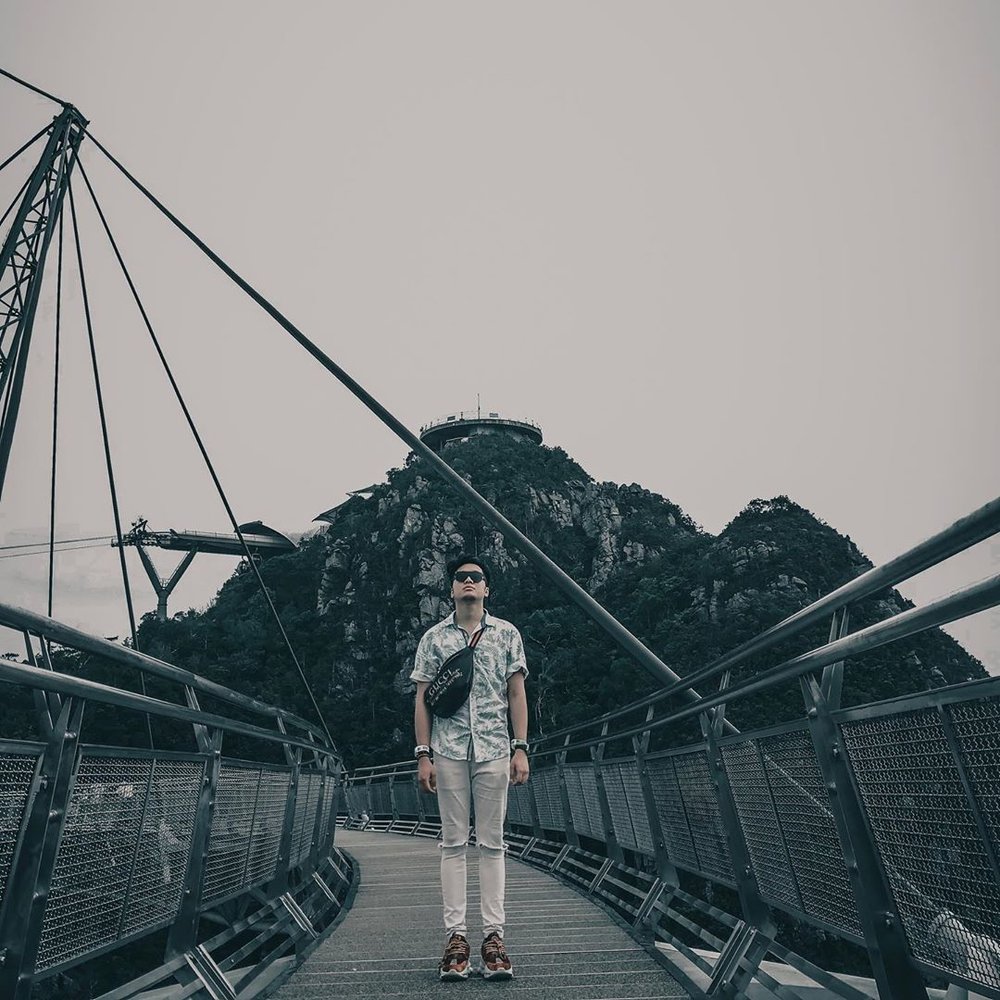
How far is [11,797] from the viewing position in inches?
81.1

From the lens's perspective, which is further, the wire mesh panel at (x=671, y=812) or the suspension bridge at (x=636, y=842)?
the wire mesh panel at (x=671, y=812)

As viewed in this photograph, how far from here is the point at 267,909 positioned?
174 inches

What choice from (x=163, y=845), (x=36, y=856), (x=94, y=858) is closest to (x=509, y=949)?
(x=163, y=845)

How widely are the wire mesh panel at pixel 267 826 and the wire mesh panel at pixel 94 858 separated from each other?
4.99 feet

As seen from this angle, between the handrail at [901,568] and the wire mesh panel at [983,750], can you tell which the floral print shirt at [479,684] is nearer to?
the handrail at [901,568]

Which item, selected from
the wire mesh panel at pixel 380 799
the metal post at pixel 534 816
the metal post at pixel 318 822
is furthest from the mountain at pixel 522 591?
the metal post at pixel 318 822

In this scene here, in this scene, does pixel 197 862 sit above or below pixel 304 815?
below

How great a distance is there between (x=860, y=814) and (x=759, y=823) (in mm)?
992

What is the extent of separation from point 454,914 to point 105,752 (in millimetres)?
1801

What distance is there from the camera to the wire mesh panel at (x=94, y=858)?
2270 millimetres

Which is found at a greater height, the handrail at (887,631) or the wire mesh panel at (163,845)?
the handrail at (887,631)

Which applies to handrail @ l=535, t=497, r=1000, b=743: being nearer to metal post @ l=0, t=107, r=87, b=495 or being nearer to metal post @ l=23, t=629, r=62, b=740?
metal post @ l=23, t=629, r=62, b=740

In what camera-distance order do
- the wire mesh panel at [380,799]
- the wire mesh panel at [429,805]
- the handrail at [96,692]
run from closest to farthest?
the handrail at [96,692] < the wire mesh panel at [429,805] < the wire mesh panel at [380,799]

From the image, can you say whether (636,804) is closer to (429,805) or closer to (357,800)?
(429,805)
